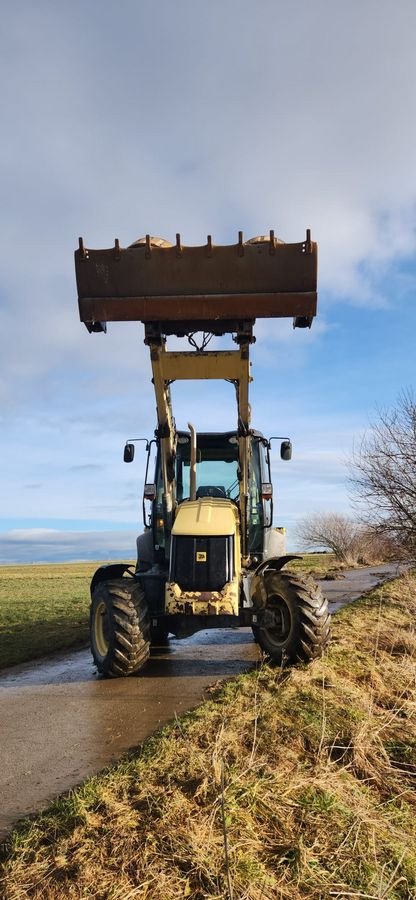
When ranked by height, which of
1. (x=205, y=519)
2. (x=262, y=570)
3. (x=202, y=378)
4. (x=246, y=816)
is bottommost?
(x=246, y=816)

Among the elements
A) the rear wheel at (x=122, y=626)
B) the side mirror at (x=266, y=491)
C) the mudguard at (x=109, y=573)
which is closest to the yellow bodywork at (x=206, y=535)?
the rear wheel at (x=122, y=626)

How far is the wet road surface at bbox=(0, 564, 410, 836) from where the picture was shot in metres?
5.01

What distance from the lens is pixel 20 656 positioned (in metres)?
10.3

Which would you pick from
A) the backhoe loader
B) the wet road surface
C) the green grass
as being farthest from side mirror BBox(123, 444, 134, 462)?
the green grass

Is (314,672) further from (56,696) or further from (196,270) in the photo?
(196,270)

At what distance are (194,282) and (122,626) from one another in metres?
4.18

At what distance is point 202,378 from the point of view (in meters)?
8.30

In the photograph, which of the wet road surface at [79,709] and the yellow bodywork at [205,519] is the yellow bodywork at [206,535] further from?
the wet road surface at [79,709]

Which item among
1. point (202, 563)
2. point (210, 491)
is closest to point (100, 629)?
point (202, 563)

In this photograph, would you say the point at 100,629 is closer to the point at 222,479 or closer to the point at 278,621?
the point at 278,621

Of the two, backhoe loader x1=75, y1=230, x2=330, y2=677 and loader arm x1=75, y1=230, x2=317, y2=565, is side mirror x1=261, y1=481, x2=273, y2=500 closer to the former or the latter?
backhoe loader x1=75, y1=230, x2=330, y2=677

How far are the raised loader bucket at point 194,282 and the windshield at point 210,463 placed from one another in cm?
260

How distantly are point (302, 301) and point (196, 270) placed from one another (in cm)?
132

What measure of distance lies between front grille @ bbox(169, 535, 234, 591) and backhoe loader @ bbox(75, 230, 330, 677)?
0.04 ft
